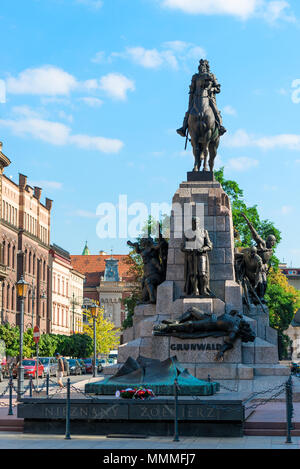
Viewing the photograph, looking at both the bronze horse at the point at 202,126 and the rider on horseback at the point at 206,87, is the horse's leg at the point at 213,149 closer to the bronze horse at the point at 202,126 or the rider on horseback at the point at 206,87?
the bronze horse at the point at 202,126

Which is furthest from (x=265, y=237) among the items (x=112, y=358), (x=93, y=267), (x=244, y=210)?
(x=93, y=267)

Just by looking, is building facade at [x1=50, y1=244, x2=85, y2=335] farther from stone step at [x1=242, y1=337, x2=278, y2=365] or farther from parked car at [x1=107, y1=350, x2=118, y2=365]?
stone step at [x1=242, y1=337, x2=278, y2=365]


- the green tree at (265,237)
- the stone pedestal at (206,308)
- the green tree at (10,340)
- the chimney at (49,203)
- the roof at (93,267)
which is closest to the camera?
the stone pedestal at (206,308)

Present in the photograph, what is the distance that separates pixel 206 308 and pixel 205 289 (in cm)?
66

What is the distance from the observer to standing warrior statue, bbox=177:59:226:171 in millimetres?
24609

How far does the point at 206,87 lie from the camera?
24781 mm

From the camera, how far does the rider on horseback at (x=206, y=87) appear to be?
24.8m

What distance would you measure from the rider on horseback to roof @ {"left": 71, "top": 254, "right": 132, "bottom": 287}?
397 feet

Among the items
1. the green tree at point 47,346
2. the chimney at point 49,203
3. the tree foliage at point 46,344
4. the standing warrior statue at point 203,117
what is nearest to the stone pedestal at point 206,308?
the standing warrior statue at point 203,117

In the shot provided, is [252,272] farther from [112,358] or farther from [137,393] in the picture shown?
[112,358]

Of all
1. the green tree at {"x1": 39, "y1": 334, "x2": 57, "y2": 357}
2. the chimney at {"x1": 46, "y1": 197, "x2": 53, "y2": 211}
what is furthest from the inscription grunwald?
the chimney at {"x1": 46, "y1": 197, "x2": 53, "y2": 211}

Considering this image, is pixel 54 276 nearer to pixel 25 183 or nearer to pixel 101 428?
pixel 25 183

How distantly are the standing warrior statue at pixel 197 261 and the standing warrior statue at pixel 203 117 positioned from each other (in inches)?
123

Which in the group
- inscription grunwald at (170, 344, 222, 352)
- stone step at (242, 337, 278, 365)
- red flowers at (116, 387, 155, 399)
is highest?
inscription grunwald at (170, 344, 222, 352)
